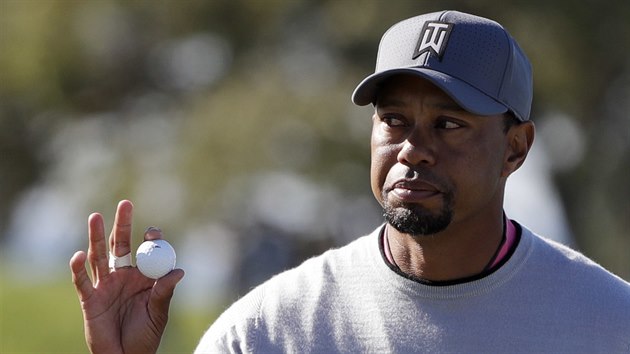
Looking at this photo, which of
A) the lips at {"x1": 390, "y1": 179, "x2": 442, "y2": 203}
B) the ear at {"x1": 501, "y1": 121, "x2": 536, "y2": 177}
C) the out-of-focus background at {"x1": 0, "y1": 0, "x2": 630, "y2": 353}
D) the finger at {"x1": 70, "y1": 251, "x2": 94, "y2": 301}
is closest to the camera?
the lips at {"x1": 390, "y1": 179, "x2": 442, "y2": 203}

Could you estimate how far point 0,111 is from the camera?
64.5ft

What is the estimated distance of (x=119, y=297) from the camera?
180 inches

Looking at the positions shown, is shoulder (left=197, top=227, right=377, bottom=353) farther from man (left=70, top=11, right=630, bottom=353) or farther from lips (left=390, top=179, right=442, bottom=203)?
lips (left=390, top=179, right=442, bottom=203)

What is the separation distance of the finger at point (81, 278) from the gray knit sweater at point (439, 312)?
0.41 metres

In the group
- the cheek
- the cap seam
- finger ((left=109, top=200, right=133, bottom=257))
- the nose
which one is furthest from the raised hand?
the cap seam

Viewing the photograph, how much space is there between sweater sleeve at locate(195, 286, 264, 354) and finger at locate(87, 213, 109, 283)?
1.35 ft

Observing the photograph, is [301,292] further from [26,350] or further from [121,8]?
[121,8]

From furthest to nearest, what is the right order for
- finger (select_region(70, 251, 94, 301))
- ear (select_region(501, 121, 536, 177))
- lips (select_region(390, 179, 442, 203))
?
ear (select_region(501, 121, 536, 177))
finger (select_region(70, 251, 94, 301))
lips (select_region(390, 179, 442, 203))

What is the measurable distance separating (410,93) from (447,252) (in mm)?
525

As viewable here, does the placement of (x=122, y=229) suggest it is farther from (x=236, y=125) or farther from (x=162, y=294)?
(x=236, y=125)

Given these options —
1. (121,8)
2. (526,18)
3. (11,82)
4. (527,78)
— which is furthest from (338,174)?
(527,78)

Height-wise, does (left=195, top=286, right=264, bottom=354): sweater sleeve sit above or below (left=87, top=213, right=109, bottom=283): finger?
below

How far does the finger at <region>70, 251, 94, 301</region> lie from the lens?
14.7ft

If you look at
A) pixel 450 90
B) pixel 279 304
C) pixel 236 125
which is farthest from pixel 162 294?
pixel 236 125
